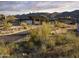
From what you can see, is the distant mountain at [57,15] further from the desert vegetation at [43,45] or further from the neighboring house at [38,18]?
the desert vegetation at [43,45]

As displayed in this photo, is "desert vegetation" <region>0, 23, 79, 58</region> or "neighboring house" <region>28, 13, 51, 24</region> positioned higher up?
"neighboring house" <region>28, 13, 51, 24</region>

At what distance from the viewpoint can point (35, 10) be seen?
227 centimetres

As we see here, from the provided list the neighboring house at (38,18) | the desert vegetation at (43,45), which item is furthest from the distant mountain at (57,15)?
the desert vegetation at (43,45)

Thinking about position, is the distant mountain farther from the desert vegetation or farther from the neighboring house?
the desert vegetation

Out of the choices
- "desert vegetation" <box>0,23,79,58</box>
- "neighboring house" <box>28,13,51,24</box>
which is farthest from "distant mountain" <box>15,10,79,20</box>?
"desert vegetation" <box>0,23,79,58</box>

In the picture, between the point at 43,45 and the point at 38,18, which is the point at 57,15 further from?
the point at 43,45

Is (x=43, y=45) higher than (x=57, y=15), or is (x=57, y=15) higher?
(x=57, y=15)

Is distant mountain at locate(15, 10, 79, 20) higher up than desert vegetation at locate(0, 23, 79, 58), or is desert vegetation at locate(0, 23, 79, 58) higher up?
distant mountain at locate(15, 10, 79, 20)

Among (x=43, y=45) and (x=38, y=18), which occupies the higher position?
(x=38, y=18)

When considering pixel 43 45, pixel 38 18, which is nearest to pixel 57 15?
pixel 38 18

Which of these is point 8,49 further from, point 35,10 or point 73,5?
point 73,5

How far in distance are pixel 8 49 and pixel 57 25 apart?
0.65 meters

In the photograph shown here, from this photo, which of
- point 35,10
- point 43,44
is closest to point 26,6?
point 35,10

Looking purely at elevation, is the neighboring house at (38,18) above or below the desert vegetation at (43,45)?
above
